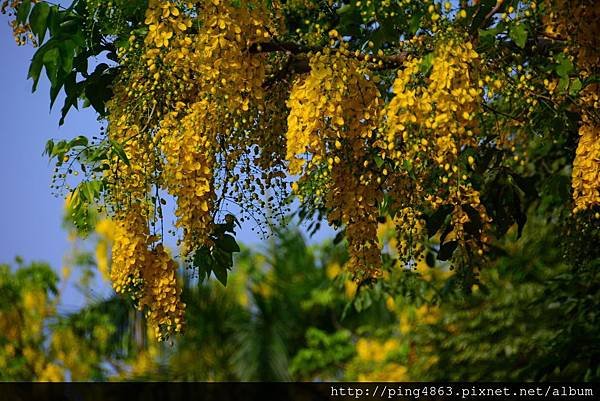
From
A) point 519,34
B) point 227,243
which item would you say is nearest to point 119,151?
point 227,243

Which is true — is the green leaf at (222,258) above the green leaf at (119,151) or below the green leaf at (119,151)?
below

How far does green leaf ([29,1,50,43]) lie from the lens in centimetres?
382

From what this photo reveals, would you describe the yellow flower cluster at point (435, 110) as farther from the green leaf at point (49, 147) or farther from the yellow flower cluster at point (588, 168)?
the green leaf at point (49, 147)

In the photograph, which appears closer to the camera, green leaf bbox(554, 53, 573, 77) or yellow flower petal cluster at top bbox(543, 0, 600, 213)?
yellow flower petal cluster at top bbox(543, 0, 600, 213)

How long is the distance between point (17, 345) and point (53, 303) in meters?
0.67

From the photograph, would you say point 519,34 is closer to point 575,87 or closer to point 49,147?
point 575,87

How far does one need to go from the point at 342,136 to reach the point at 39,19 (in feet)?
4.00

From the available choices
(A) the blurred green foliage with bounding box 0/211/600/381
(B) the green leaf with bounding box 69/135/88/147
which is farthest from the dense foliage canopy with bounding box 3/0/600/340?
(A) the blurred green foliage with bounding box 0/211/600/381

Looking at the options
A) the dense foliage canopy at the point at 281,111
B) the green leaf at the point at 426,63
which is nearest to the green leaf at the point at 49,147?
the dense foliage canopy at the point at 281,111

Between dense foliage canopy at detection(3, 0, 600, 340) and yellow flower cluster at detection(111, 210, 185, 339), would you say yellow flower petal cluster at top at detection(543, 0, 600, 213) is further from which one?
yellow flower cluster at detection(111, 210, 185, 339)

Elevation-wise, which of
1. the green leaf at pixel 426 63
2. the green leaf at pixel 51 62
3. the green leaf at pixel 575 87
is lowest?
the green leaf at pixel 426 63

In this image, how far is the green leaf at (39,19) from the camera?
382 cm

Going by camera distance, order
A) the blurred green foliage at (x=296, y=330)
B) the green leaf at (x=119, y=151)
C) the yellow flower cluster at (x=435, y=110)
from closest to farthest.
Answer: the yellow flower cluster at (x=435, y=110) < the green leaf at (x=119, y=151) < the blurred green foliage at (x=296, y=330)

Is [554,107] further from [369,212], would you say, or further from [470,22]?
[369,212]
